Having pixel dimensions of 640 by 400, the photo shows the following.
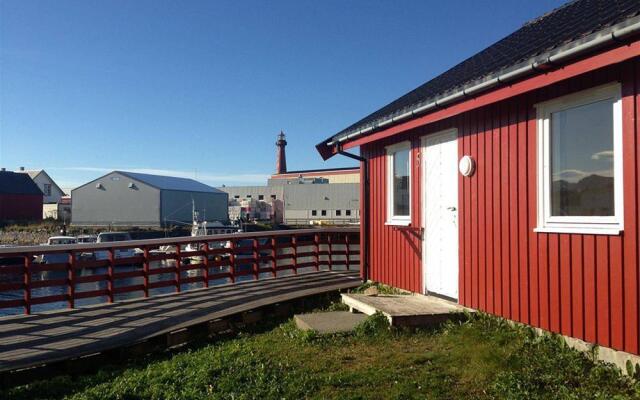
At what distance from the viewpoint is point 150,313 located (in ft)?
23.4

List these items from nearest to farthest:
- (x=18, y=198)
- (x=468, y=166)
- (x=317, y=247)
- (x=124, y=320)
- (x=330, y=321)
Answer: (x=468, y=166) < (x=330, y=321) < (x=124, y=320) < (x=317, y=247) < (x=18, y=198)

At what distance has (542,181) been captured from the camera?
4.95m

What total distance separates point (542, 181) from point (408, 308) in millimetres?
2101

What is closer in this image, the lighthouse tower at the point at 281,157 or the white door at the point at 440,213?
the white door at the point at 440,213

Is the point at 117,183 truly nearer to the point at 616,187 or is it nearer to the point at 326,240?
the point at 326,240

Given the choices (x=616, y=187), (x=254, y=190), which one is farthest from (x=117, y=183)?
(x=616, y=187)

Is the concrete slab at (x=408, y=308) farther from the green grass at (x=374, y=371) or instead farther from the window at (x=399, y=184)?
the window at (x=399, y=184)

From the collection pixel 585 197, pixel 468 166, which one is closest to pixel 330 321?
pixel 468 166

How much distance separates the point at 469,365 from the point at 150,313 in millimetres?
4451

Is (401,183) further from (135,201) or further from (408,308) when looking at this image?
(135,201)

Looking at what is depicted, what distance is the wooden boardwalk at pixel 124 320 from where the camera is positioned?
17.9ft

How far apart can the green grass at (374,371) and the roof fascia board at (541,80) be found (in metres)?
2.21

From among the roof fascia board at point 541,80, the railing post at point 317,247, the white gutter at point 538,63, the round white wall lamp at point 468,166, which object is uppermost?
the white gutter at point 538,63

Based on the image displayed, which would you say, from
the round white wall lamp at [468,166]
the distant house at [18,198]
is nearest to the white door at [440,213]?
the round white wall lamp at [468,166]
